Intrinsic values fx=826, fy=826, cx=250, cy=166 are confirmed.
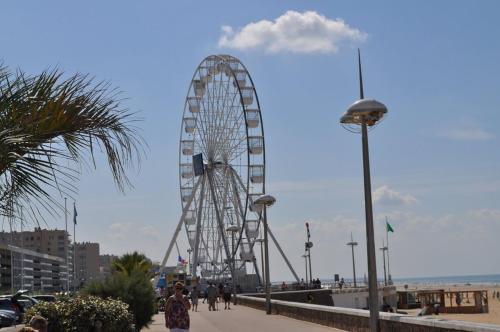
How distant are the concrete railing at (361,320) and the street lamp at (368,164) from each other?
0.48 metres

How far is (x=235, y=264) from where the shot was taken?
6325 centimetres

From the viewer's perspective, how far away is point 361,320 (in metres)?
18.8

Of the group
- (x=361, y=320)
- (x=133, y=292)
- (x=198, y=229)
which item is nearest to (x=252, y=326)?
(x=133, y=292)

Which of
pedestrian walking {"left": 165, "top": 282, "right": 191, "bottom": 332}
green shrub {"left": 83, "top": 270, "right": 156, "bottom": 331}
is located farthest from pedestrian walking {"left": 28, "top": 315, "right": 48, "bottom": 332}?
green shrub {"left": 83, "top": 270, "right": 156, "bottom": 331}

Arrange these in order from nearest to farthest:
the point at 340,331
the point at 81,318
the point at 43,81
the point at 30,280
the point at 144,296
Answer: the point at 43,81, the point at 81,318, the point at 340,331, the point at 144,296, the point at 30,280

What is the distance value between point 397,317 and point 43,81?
9764mm

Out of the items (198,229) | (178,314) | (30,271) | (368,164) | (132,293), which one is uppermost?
(30,271)

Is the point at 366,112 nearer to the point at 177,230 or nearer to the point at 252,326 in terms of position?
the point at 252,326

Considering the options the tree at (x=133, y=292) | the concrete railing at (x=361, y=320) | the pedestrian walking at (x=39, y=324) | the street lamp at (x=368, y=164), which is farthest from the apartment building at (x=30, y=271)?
the pedestrian walking at (x=39, y=324)

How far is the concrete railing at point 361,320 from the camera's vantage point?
42.4 feet

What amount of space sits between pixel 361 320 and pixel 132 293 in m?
6.66

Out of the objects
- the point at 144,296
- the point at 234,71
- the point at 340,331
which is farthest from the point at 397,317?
the point at 234,71

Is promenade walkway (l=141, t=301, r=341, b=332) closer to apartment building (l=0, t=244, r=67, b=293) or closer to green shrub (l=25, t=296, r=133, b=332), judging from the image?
green shrub (l=25, t=296, r=133, b=332)

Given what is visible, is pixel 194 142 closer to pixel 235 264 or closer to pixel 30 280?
pixel 235 264
